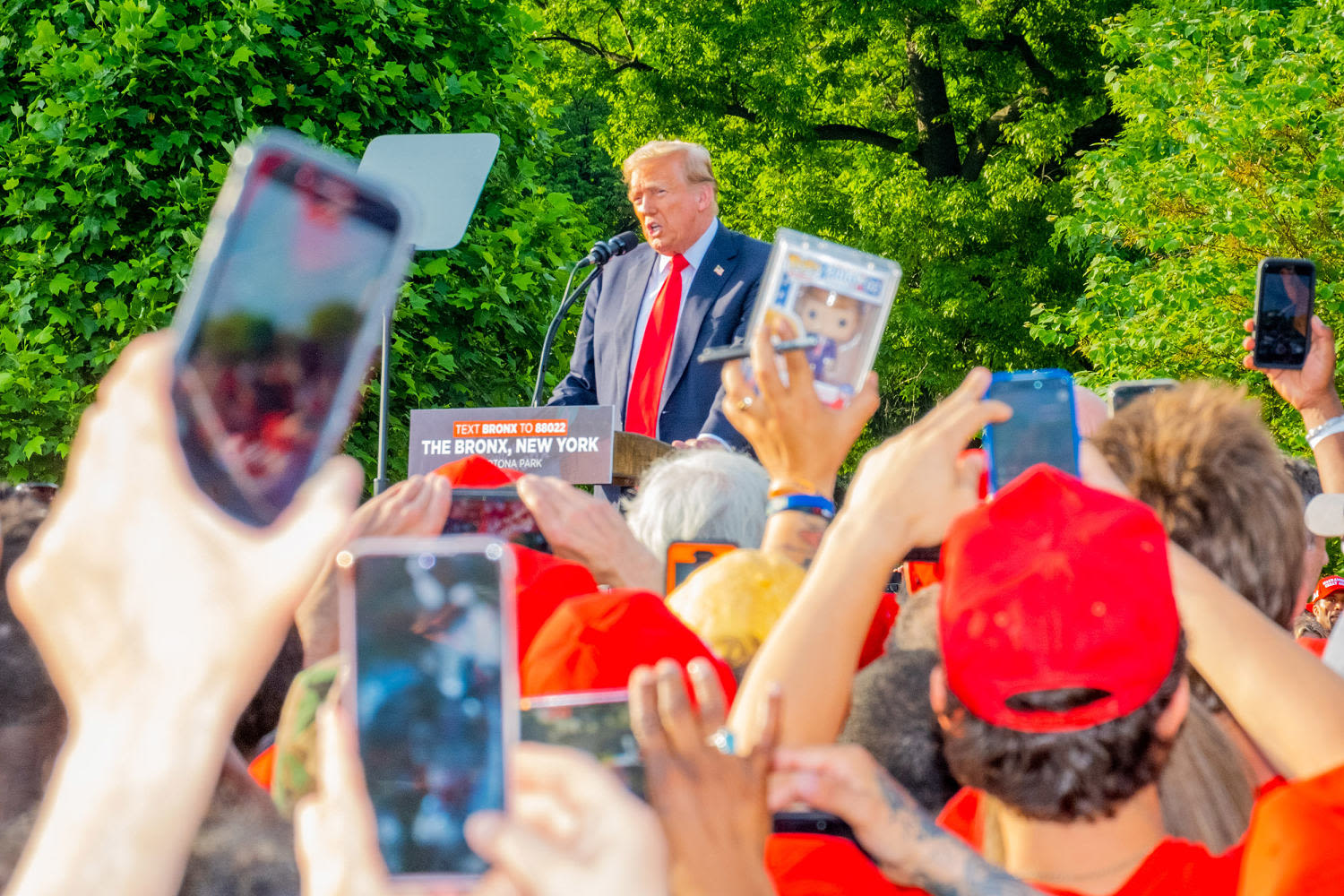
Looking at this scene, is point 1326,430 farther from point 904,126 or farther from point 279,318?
point 904,126

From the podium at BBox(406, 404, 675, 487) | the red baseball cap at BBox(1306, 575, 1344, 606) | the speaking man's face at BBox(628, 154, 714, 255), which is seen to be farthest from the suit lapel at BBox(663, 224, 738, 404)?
the red baseball cap at BBox(1306, 575, 1344, 606)

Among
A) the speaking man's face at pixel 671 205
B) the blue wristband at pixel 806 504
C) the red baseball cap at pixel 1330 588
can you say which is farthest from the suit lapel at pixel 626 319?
the red baseball cap at pixel 1330 588

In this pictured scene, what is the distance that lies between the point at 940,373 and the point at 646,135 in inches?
210

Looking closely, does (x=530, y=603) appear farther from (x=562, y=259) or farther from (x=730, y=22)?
(x=730, y=22)

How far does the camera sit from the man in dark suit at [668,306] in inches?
183

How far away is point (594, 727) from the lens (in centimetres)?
103

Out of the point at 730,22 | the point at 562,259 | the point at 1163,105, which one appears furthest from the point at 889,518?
the point at 730,22

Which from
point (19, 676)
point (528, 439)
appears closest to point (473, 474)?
point (19, 676)

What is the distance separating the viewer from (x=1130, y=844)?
1.32 metres

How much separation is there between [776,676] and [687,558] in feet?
2.42

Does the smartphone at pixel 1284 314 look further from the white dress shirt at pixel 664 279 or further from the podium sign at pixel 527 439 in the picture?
the white dress shirt at pixel 664 279

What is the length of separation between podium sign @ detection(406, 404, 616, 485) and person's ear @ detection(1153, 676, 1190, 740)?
2.20 meters

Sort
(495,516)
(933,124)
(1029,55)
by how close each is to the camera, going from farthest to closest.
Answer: (933,124)
(1029,55)
(495,516)

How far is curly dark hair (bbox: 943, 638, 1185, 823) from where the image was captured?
4.24ft
